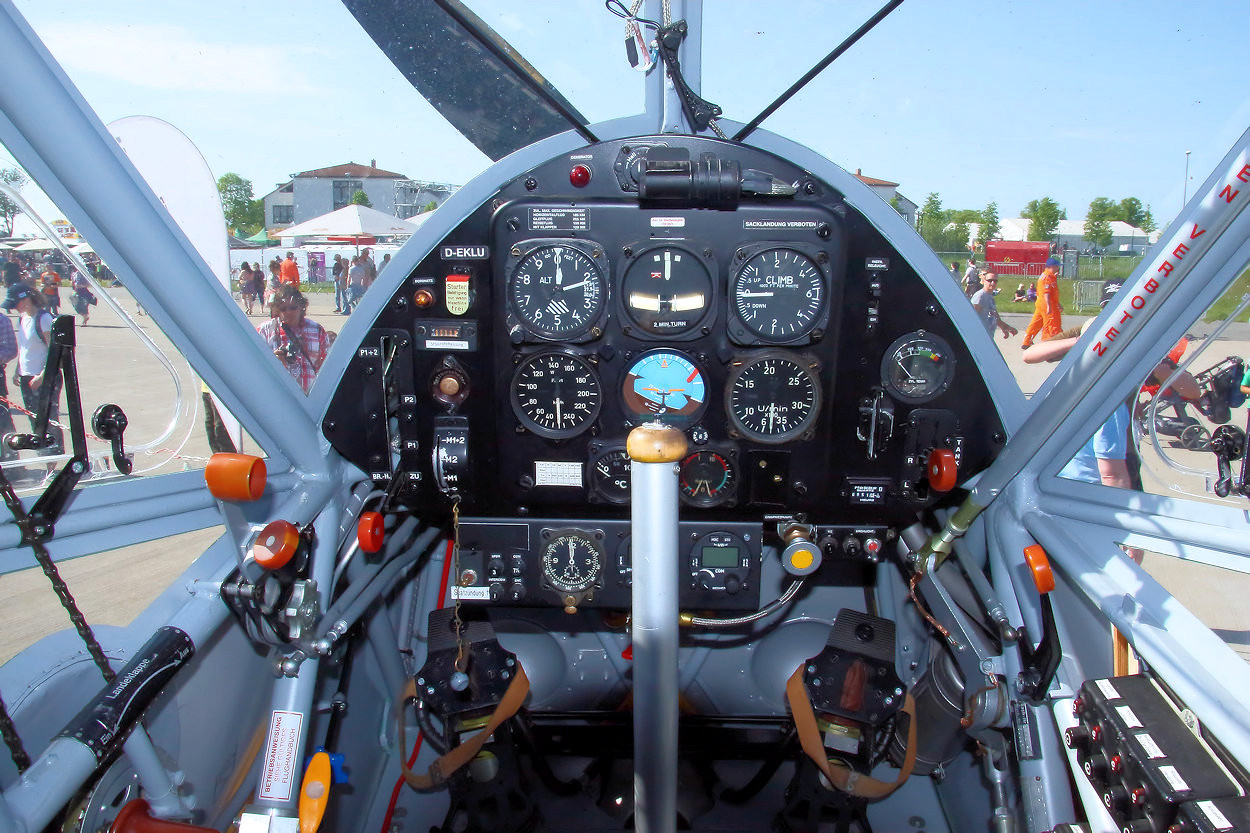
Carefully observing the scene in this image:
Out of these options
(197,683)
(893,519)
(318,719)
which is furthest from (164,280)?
(893,519)

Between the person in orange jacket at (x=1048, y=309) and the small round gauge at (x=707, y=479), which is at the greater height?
the person in orange jacket at (x=1048, y=309)

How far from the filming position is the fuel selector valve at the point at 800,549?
86.5 inches

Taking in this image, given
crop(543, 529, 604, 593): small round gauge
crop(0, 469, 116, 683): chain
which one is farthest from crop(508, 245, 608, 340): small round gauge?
crop(0, 469, 116, 683): chain

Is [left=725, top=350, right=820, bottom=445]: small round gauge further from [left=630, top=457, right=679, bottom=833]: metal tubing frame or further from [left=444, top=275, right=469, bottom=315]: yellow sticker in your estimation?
[left=630, top=457, right=679, bottom=833]: metal tubing frame

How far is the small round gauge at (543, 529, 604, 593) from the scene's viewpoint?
93.2 inches

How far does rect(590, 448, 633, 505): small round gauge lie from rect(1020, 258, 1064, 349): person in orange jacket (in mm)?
1158

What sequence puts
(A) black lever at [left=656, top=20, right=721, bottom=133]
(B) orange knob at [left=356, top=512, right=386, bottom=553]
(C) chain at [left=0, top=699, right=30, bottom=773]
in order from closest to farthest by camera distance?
(C) chain at [left=0, top=699, right=30, bottom=773] → (A) black lever at [left=656, top=20, right=721, bottom=133] → (B) orange knob at [left=356, top=512, right=386, bottom=553]

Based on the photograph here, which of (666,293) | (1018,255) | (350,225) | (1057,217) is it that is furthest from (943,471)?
(350,225)

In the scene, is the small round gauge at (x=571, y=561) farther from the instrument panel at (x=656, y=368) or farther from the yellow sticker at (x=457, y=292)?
the yellow sticker at (x=457, y=292)

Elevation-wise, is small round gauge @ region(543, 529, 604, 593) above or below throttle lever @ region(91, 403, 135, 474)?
below

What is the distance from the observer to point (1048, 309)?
184cm

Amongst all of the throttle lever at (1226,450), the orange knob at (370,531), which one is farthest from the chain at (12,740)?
the throttle lever at (1226,450)

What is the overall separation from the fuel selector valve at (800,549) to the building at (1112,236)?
37.8 inches

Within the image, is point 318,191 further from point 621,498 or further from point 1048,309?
point 1048,309
